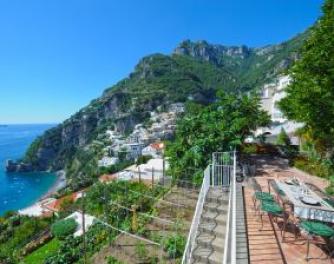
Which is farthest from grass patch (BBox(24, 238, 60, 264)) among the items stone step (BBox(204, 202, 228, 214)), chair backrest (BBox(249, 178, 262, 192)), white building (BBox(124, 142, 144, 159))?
white building (BBox(124, 142, 144, 159))

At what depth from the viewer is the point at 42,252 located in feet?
60.1

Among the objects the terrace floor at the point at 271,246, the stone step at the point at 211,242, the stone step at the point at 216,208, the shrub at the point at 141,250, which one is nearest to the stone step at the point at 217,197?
the stone step at the point at 216,208

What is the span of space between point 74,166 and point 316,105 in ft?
345

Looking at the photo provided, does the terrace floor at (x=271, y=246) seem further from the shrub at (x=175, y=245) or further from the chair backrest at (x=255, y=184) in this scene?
the shrub at (x=175, y=245)

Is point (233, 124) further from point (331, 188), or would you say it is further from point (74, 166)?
point (74, 166)

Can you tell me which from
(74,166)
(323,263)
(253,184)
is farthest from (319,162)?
(74,166)

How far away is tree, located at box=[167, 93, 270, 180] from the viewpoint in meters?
13.7

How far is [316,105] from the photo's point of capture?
11.2 meters

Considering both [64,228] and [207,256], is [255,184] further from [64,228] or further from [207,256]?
[64,228]

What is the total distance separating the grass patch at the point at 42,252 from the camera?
16473 mm

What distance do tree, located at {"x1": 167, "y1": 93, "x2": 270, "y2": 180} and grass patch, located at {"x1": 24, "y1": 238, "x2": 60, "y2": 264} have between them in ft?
26.1

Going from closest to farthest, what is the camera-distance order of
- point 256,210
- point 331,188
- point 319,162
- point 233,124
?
point 256,210 → point 331,188 → point 319,162 → point 233,124

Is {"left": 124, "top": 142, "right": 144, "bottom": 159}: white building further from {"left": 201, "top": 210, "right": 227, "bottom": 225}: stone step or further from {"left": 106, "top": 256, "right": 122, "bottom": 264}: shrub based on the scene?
{"left": 201, "top": 210, "right": 227, "bottom": 225}: stone step

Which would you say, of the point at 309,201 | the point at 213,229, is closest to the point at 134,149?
the point at 213,229
